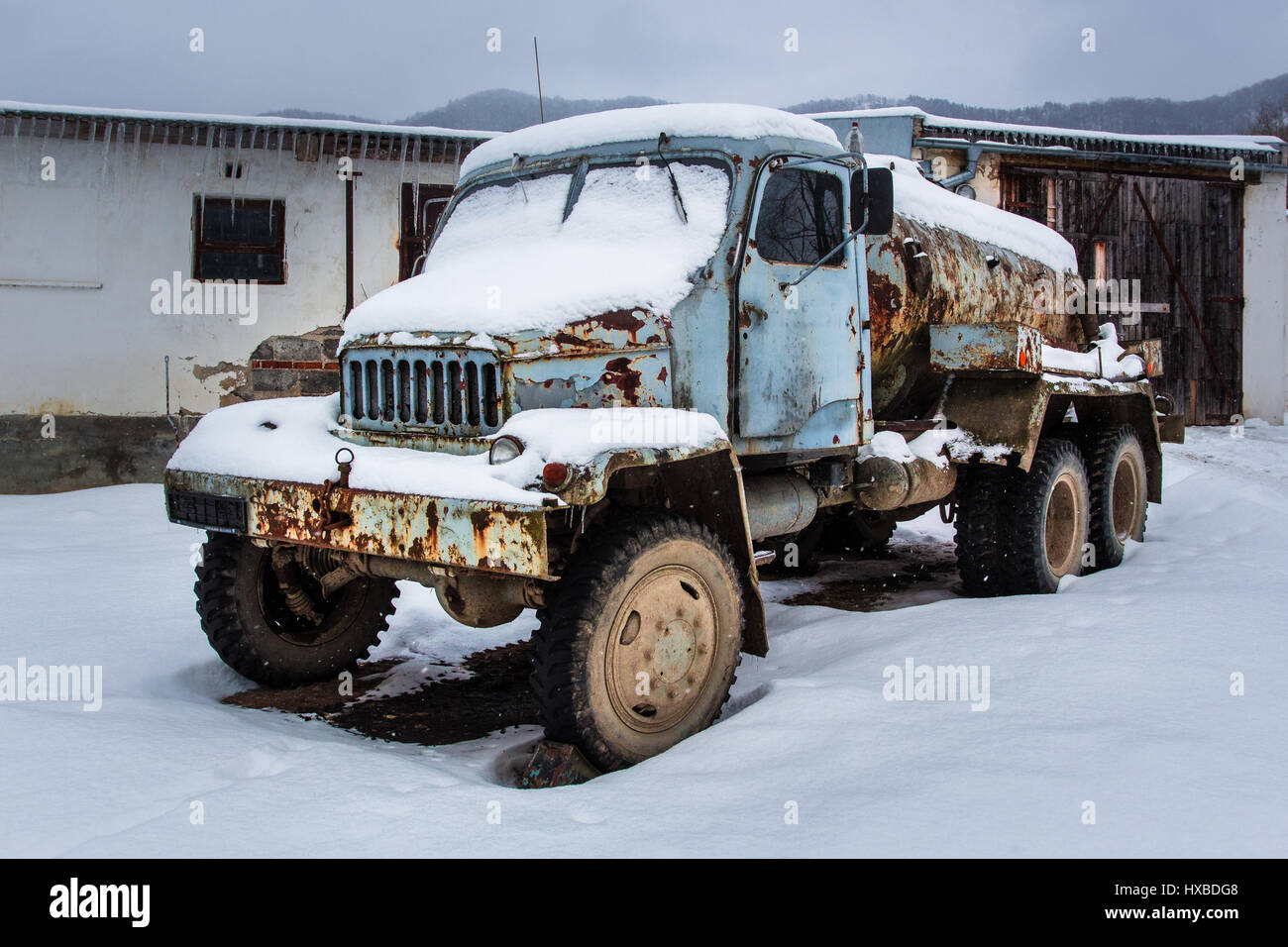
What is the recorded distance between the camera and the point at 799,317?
453 centimetres

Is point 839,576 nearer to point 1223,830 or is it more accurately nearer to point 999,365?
point 999,365

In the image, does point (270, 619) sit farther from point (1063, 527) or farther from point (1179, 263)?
point (1179, 263)

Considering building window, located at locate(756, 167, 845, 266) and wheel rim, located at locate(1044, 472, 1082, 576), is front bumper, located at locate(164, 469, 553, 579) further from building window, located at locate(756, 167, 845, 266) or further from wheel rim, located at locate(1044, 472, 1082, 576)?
wheel rim, located at locate(1044, 472, 1082, 576)

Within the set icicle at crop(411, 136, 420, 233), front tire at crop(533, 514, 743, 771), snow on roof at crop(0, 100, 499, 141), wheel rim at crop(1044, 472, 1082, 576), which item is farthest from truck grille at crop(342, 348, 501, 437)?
icicle at crop(411, 136, 420, 233)

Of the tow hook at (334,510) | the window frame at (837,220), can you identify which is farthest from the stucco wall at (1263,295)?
the tow hook at (334,510)

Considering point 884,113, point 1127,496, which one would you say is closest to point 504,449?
point 1127,496

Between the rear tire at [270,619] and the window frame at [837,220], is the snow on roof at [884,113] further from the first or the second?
the rear tire at [270,619]

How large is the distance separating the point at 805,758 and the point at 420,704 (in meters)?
1.92

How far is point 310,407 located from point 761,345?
1.91 metres

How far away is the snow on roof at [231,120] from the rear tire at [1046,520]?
6471mm

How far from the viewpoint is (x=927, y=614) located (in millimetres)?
4980

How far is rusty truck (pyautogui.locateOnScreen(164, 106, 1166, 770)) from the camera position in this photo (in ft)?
11.4

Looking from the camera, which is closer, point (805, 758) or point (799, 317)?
point (805, 758)

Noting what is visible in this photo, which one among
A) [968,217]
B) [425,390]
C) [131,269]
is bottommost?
[425,390]
